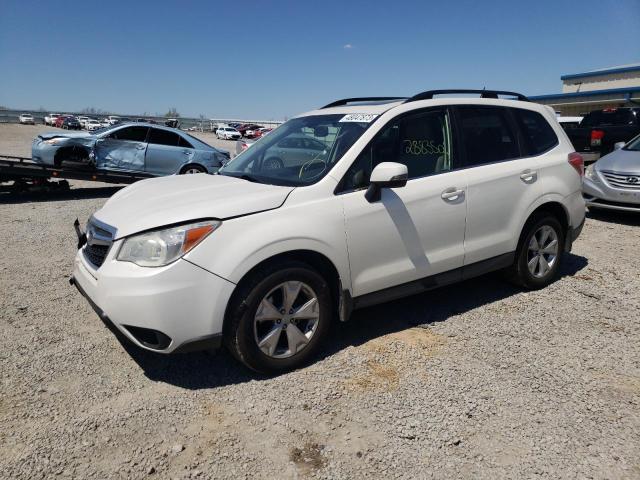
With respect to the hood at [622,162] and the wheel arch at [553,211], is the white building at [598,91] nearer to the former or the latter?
the hood at [622,162]

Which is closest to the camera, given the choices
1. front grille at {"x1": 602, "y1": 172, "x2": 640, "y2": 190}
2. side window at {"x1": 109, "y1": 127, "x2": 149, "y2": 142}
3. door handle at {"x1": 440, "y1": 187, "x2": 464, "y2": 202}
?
door handle at {"x1": 440, "y1": 187, "x2": 464, "y2": 202}

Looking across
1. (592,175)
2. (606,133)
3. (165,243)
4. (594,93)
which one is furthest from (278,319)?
(594,93)

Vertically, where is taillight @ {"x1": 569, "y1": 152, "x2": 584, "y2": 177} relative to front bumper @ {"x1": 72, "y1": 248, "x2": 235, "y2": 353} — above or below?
above

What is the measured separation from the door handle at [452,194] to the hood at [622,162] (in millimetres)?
5287

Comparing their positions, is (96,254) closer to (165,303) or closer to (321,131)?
(165,303)

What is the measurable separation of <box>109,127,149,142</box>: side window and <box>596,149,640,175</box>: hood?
372 inches

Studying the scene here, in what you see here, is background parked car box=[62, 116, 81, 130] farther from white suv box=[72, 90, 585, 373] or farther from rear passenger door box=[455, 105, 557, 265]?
rear passenger door box=[455, 105, 557, 265]

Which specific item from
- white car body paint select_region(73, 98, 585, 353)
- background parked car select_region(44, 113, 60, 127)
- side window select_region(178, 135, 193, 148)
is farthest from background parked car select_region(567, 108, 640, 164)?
background parked car select_region(44, 113, 60, 127)

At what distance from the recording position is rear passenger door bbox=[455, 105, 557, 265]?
410 cm

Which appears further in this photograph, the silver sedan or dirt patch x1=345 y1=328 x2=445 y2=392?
the silver sedan

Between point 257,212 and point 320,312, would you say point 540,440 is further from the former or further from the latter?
point 257,212

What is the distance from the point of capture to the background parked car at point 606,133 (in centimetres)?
1271

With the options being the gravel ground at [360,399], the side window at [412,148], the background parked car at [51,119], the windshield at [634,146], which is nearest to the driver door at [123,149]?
the gravel ground at [360,399]

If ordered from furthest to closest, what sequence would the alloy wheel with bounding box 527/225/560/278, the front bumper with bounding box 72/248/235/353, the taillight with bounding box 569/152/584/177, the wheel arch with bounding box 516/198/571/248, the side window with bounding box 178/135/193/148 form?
1. the side window with bounding box 178/135/193/148
2. the taillight with bounding box 569/152/584/177
3. the alloy wheel with bounding box 527/225/560/278
4. the wheel arch with bounding box 516/198/571/248
5. the front bumper with bounding box 72/248/235/353
